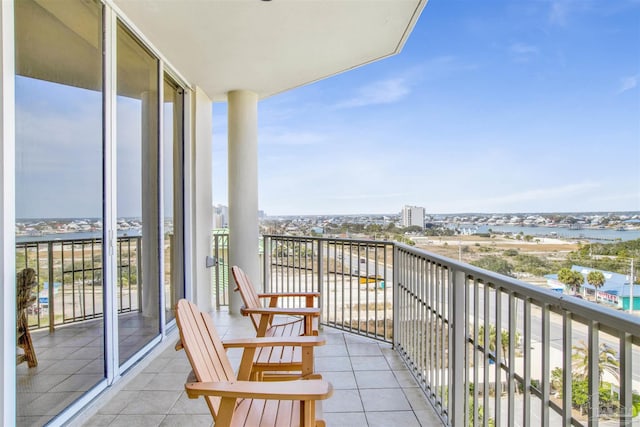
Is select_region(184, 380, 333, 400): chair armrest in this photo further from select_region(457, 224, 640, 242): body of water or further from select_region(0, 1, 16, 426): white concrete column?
select_region(457, 224, 640, 242): body of water

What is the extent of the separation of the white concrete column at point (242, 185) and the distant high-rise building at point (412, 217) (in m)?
1.91

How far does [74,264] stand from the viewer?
198cm

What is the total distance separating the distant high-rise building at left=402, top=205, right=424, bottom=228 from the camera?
4.15 metres

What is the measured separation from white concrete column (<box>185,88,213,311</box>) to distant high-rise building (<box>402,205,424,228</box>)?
240 cm

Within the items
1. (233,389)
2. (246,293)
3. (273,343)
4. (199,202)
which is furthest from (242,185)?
(233,389)

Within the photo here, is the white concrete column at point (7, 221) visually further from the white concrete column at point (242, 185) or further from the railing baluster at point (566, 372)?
the white concrete column at point (242, 185)

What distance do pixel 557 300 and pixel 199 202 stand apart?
12.0 ft

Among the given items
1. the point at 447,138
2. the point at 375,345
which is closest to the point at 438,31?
the point at 447,138

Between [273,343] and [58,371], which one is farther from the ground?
[273,343]

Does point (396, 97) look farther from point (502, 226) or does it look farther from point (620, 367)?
point (620, 367)

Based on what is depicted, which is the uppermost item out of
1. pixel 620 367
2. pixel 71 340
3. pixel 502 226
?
pixel 502 226

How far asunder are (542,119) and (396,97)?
188 inches

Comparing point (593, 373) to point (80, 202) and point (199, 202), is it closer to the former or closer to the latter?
point (80, 202)

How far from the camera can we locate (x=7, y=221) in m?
1.54
